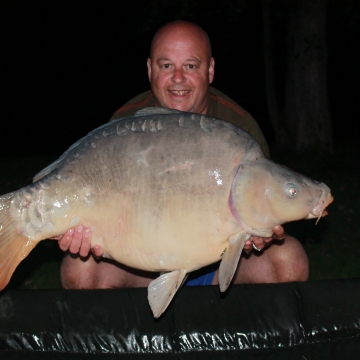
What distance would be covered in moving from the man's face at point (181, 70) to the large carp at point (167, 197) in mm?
547

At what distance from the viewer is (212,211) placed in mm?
1628

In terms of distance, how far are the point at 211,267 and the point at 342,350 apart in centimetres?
57

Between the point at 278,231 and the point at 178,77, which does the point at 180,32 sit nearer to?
the point at 178,77

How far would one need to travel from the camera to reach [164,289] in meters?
1.69

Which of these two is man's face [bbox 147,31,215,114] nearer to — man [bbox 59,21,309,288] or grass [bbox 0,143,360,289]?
man [bbox 59,21,309,288]

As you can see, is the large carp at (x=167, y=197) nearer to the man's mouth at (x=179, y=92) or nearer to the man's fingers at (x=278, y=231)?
the man's fingers at (x=278, y=231)

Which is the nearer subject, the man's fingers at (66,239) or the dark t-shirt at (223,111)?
the man's fingers at (66,239)

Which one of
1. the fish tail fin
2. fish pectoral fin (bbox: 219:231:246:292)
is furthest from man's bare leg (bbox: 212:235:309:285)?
the fish tail fin

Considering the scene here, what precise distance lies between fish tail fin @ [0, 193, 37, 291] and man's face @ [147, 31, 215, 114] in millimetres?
806

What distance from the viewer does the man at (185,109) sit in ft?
6.98

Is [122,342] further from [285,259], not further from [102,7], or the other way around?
[102,7]

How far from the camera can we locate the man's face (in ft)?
7.21

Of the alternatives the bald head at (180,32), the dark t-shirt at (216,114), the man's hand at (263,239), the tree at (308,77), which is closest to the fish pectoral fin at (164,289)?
the man's hand at (263,239)

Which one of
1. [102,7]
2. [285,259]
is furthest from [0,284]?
[102,7]
